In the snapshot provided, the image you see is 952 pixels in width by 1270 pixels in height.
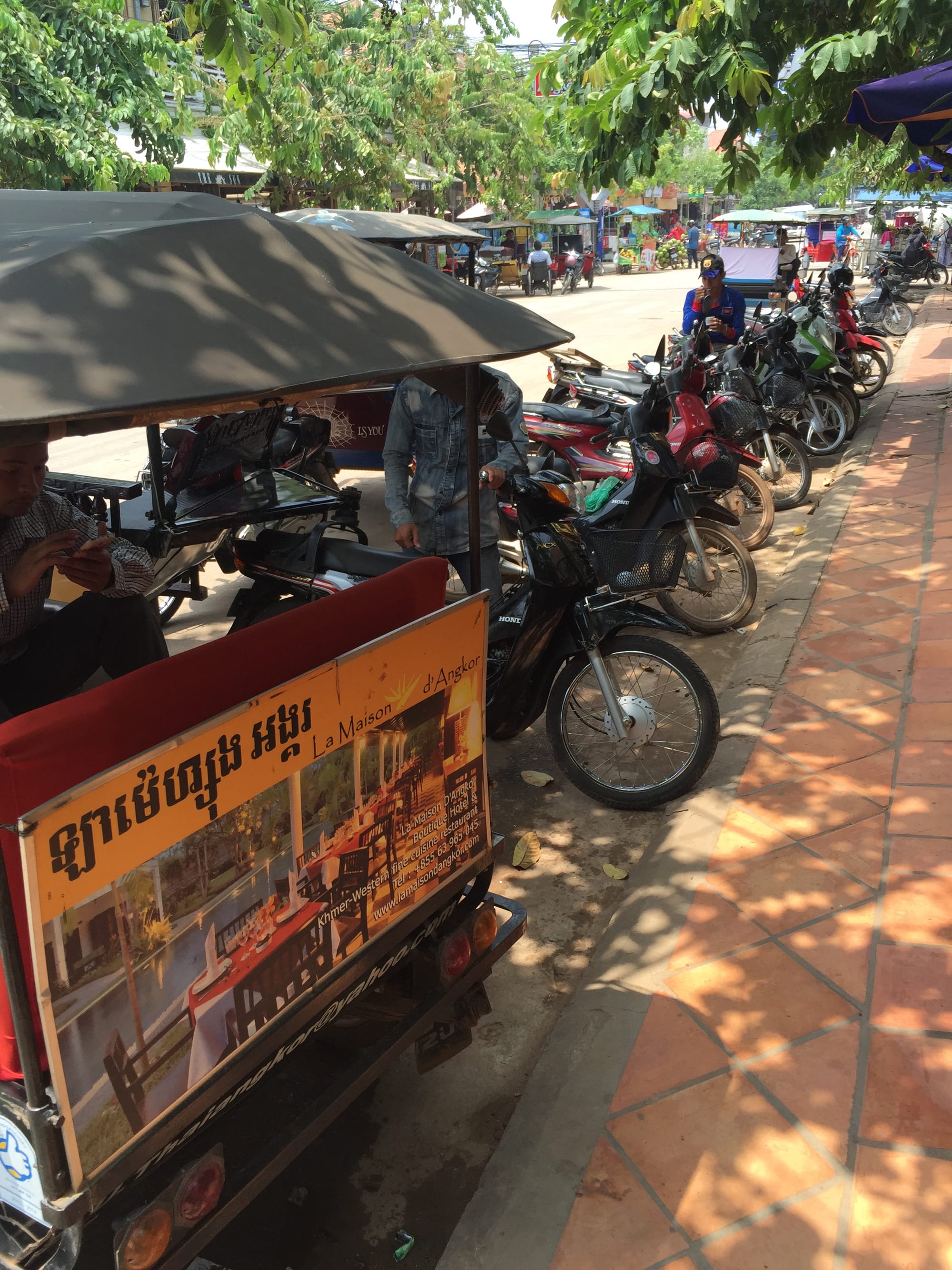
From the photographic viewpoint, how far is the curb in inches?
91.5

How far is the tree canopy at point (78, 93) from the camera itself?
39.7 feet

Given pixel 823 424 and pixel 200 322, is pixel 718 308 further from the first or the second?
pixel 200 322

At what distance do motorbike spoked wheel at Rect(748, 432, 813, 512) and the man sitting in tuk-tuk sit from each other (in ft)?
18.3

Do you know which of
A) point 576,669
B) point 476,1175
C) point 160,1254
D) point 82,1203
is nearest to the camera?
point 82,1203

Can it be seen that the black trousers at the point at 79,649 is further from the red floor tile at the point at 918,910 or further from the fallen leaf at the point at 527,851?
the red floor tile at the point at 918,910

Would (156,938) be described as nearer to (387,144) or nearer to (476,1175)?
(476,1175)

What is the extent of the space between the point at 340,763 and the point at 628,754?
2.46 m

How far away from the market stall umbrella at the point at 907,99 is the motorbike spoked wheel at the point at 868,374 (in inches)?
179

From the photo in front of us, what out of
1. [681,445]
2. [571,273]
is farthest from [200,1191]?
[571,273]

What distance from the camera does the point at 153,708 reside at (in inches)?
72.7

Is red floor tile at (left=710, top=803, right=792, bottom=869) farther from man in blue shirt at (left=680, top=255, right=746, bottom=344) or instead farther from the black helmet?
the black helmet

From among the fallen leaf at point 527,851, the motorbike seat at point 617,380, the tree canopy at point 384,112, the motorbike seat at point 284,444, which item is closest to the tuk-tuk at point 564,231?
the tree canopy at point 384,112

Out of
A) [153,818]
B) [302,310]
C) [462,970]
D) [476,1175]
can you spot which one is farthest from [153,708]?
[476,1175]

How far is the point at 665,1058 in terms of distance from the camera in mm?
2742
